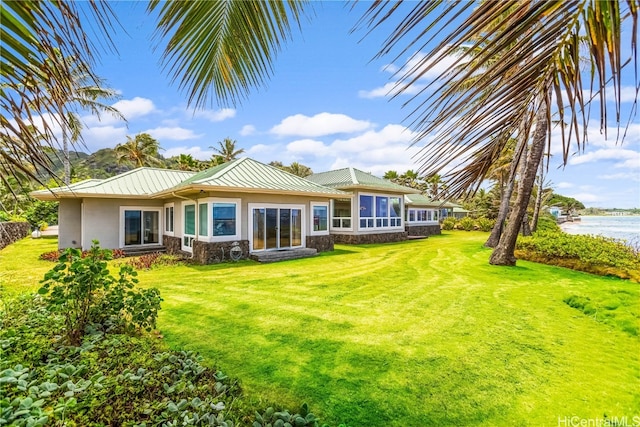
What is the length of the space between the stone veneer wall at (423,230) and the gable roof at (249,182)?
1158 cm

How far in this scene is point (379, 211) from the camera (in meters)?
18.1

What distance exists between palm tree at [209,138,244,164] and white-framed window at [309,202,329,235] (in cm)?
2378

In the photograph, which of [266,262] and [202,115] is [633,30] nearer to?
[202,115]

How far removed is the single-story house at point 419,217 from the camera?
23547 millimetres

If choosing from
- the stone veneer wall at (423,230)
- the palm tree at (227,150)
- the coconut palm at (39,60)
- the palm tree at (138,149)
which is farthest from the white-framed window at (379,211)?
the palm tree at (138,149)

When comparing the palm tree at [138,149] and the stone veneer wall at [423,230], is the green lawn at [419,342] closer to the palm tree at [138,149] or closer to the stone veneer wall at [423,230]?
the stone veneer wall at [423,230]

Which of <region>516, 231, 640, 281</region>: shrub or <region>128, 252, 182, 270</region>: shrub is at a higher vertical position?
<region>516, 231, 640, 281</region>: shrub

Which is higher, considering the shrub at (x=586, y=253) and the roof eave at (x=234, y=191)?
the roof eave at (x=234, y=191)

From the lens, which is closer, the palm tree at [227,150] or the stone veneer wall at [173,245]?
the stone veneer wall at [173,245]

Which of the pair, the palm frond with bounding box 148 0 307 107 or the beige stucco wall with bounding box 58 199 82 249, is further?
the beige stucco wall with bounding box 58 199 82 249

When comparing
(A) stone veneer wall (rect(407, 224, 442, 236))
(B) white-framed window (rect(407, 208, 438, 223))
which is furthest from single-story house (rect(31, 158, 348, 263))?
(B) white-framed window (rect(407, 208, 438, 223))

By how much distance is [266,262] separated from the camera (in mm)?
11242

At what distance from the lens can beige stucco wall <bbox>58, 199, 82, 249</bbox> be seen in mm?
13508

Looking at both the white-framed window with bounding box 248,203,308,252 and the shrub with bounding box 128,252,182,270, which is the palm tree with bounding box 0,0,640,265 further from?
the white-framed window with bounding box 248,203,308,252
